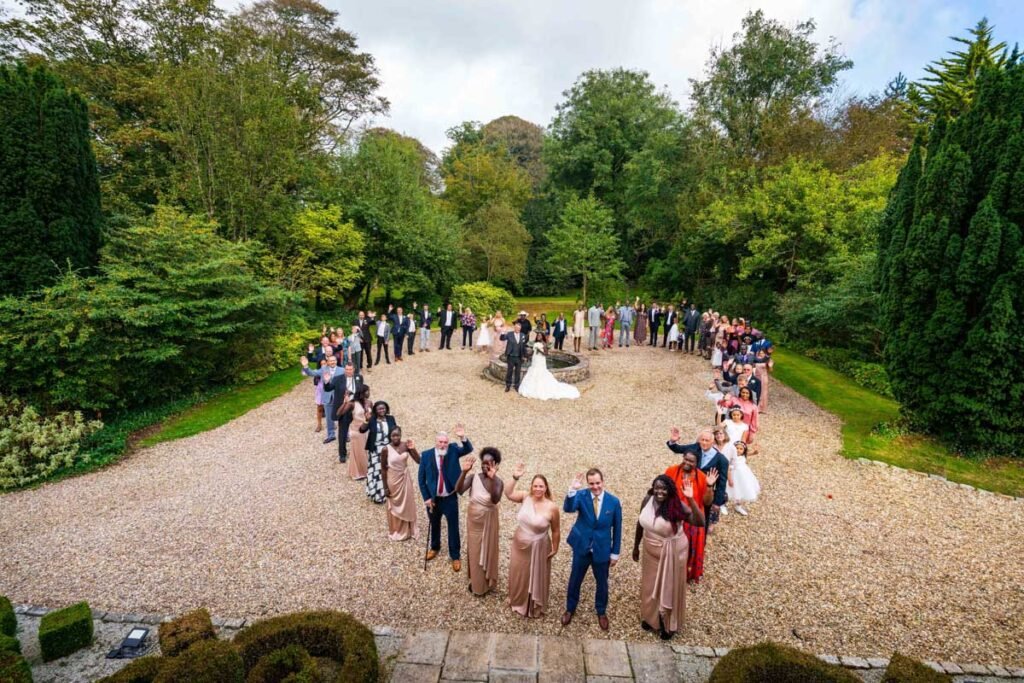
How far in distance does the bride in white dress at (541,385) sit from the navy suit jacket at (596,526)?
8522mm

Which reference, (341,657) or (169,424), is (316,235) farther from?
(341,657)

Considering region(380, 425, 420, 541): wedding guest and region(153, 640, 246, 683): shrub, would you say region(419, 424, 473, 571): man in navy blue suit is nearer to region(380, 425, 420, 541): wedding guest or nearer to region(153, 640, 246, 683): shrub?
region(380, 425, 420, 541): wedding guest

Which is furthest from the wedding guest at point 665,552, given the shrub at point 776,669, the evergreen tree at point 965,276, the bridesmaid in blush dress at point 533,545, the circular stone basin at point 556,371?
the circular stone basin at point 556,371

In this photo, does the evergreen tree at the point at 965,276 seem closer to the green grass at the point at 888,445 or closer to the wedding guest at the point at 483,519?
the green grass at the point at 888,445

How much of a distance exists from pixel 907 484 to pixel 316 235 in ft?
68.8

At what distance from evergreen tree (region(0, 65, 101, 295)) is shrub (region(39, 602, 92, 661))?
974 centimetres

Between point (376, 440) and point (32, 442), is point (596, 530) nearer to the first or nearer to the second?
point (376, 440)

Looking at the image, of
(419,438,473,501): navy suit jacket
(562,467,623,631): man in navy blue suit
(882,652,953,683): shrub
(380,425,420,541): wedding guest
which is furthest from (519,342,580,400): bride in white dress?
(882,652,953,683): shrub

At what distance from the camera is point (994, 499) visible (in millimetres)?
8219

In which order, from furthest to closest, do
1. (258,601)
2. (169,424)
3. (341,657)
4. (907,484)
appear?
(169,424) < (907,484) < (258,601) < (341,657)

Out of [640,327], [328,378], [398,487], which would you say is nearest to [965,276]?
[398,487]

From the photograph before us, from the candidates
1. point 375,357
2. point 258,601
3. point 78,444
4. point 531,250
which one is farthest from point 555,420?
point 531,250

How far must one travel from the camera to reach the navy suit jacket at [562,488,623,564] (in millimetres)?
4980

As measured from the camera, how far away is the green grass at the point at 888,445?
8.93 metres
